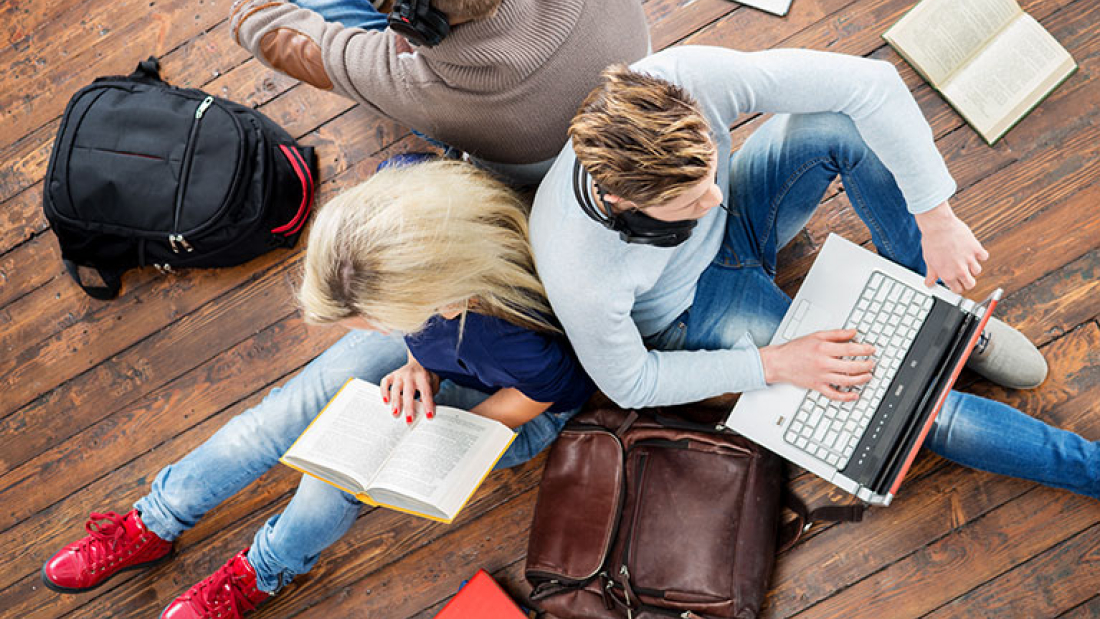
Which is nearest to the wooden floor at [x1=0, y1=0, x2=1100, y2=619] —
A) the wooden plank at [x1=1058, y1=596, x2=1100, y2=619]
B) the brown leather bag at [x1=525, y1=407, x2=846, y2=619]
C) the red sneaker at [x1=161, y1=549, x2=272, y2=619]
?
the wooden plank at [x1=1058, y1=596, x2=1100, y2=619]

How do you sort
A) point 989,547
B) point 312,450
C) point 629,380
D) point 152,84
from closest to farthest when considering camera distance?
1. point 629,380
2. point 312,450
3. point 989,547
4. point 152,84

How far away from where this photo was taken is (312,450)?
1489 millimetres

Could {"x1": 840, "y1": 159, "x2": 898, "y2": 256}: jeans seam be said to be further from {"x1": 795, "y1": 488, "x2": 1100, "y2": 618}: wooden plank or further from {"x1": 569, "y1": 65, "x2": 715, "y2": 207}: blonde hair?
{"x1": 795, "y1": 488, "x2": 1100, "y2": 618}: wooden plank

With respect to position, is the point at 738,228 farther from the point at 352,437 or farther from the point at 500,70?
the point at 352,437

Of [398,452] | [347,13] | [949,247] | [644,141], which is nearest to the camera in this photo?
[644,141]

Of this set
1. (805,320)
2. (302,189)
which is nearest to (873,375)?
(805,320)

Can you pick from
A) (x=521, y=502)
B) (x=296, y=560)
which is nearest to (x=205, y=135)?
(x=296, y=560)

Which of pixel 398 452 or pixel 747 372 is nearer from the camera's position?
pixel 747 372

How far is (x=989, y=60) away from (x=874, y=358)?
81cm

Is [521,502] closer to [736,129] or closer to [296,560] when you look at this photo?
[296,560]

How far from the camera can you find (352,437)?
4.94 feet

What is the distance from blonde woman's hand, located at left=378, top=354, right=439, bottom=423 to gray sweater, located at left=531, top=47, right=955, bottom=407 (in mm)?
398

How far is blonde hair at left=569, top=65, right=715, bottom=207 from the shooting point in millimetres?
932

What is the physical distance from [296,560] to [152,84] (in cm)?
123
